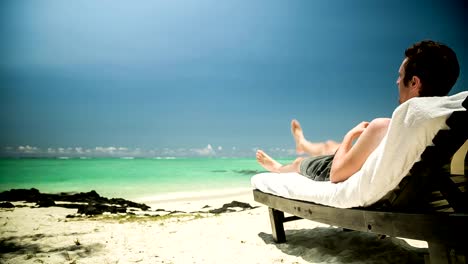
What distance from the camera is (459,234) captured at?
1302mm

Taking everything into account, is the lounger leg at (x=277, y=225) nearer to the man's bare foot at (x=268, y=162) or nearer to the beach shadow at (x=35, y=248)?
the man's bare foot at (x=268, y=162)

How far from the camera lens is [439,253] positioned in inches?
55.5

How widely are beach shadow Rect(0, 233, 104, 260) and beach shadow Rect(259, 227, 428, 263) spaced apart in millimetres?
2078

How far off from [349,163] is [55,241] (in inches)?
153

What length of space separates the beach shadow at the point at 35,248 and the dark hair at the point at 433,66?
3533 millimetres

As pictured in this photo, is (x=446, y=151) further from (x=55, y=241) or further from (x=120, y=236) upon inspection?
(x=55, y=241)

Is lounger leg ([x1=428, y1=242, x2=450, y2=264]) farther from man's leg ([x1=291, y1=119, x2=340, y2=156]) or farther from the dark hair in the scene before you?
man's leg ([x1=291, y1=119, x2=340, y2=156])

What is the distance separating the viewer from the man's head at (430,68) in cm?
179

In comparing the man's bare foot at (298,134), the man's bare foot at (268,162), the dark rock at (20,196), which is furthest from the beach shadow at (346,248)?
the dark rock at (20,196)

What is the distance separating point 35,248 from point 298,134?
374 centimetres

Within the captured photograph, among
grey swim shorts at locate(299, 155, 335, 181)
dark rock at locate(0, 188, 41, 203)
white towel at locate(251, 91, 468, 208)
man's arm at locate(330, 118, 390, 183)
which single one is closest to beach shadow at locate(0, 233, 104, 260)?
grey swim shorts at locate(299, 155, 335, 181)

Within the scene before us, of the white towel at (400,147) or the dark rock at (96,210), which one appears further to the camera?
the dark rock at (96,210)

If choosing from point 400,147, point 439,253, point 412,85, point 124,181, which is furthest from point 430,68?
point 124,181

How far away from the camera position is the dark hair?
179 cm
